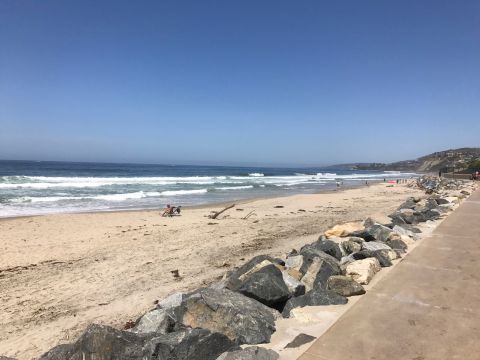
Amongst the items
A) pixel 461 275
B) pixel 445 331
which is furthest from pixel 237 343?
pixel 461 275

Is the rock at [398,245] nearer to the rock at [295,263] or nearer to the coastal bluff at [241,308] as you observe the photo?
the coastal bluff at [241,308]

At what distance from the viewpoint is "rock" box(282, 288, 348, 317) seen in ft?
13.4

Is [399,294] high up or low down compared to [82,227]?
up

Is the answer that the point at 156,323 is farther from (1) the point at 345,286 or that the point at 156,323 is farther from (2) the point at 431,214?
(2) the point at 431,214

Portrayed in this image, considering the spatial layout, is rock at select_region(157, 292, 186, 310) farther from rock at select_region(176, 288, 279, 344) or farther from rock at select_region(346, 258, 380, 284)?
rock at select_region(346, 258, 380, 284)

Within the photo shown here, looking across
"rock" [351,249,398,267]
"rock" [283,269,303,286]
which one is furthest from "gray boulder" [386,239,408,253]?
"rock" [283,269,303,286]

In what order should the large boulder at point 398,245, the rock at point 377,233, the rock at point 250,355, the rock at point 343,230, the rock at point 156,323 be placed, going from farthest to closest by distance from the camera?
the rock at point 343,230 < the rock at point 377,233 < the large boulder at point 398,245 < the rock at point 156,323 < the rock at point 250,355

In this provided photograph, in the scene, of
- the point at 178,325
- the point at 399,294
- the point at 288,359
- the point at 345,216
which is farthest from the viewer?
the point at 345,216

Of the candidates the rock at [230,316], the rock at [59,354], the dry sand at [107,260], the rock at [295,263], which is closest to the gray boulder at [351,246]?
the rock at [295,263]

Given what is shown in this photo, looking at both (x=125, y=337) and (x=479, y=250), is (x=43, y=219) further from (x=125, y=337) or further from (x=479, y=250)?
(x=479, y=250)

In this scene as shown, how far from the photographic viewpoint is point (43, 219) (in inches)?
570

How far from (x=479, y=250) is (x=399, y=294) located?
9.18 ft

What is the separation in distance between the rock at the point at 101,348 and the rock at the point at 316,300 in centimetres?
168

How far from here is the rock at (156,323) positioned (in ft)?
12.3
